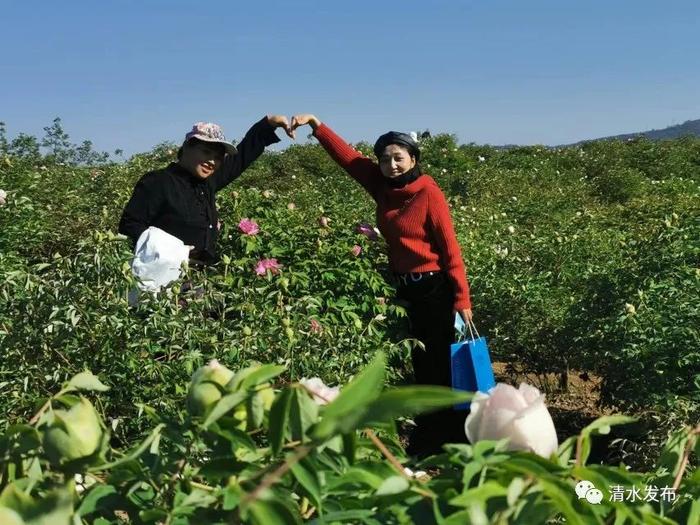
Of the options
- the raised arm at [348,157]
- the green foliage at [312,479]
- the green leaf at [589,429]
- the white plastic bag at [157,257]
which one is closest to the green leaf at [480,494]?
the green foliage at [312,479]

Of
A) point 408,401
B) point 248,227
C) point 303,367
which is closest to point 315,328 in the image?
point 303,367

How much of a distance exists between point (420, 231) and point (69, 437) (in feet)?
8.62

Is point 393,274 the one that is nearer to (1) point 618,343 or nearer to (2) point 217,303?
(1) point 618,343

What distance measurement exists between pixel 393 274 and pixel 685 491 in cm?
266

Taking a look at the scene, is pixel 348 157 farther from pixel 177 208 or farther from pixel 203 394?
pixel 203 394

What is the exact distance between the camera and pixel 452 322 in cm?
324

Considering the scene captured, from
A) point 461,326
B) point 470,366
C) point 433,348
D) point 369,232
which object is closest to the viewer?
point 470,366

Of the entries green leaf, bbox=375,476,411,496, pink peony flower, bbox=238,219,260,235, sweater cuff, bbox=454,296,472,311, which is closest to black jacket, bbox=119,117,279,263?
pink peony flower, bbox=238,219,260,235

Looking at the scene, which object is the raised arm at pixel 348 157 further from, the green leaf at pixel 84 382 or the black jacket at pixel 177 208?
the green leaf at pixel 84 382

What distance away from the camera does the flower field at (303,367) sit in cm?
60

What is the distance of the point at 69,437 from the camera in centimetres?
60

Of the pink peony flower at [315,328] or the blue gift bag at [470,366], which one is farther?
the blue gift bag at [470,366]

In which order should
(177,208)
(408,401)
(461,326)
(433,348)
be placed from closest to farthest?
(408,401) → (177,208) → (461,326) → (433,348)

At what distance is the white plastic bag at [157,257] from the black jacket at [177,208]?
0.56ft
